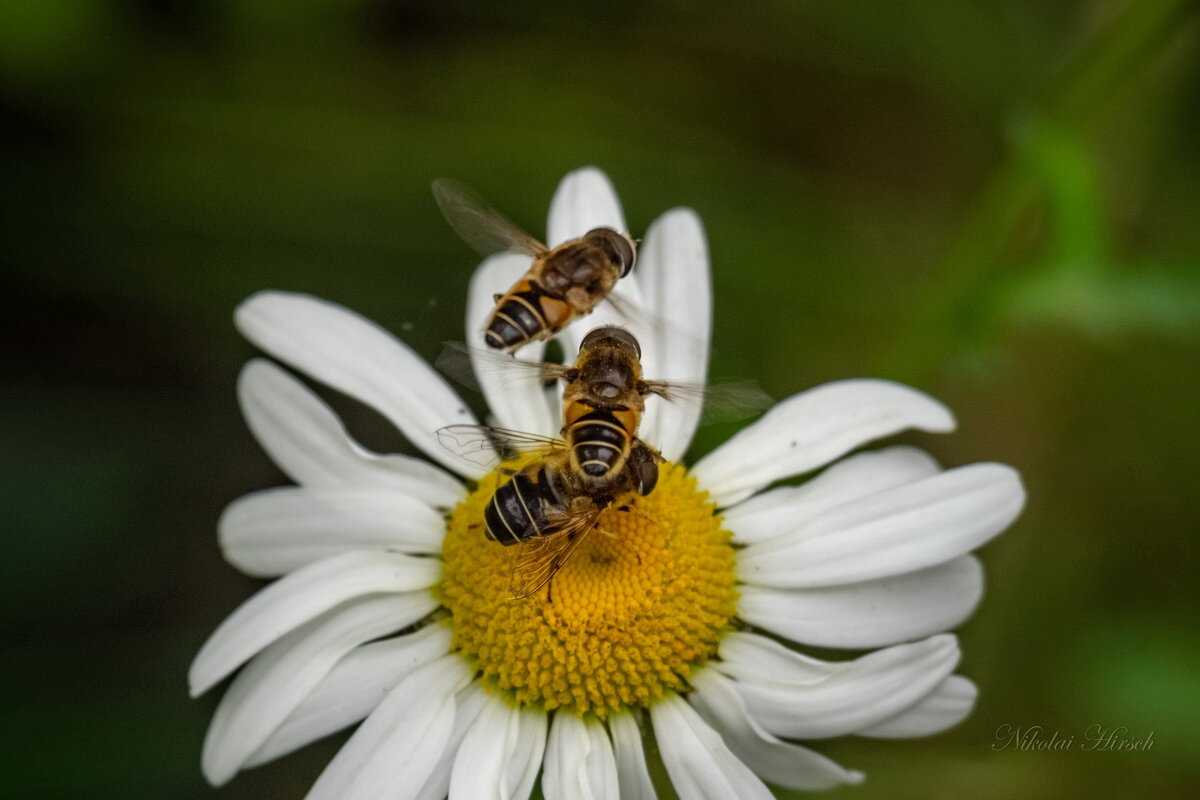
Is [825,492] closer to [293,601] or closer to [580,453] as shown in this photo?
[580,453]

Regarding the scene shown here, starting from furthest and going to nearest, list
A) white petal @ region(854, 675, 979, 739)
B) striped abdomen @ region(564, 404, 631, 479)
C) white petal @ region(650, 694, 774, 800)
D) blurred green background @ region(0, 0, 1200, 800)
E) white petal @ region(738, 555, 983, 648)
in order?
blurred green background @ region(0, 0, 1200, 800) < white petal @ region(738, 555, 983, 648) < white petal @ region(854, 675, 979, 739) < white petal @ region(650, 694, 774, 800) < striped abdomen @ region(564, 404, 631, 479)

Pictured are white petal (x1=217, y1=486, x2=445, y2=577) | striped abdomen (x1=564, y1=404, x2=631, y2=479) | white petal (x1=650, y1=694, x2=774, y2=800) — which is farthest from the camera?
white petal (x1=217, y1=486, x2=445, y2=577)

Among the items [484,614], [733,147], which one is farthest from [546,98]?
[484,614]

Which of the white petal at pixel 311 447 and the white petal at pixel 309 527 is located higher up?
the white petal at pixel 311 447

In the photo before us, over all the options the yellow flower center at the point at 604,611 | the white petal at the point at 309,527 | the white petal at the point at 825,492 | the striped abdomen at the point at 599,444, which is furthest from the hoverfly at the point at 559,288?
the white petal at the point at 825,492

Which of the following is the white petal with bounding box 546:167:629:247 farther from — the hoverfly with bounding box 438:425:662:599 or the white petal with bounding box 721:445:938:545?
the white petal with bounding box 721:445:938:545

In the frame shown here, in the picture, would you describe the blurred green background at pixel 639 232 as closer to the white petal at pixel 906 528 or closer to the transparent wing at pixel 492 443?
the white petal at pixel 906 528
